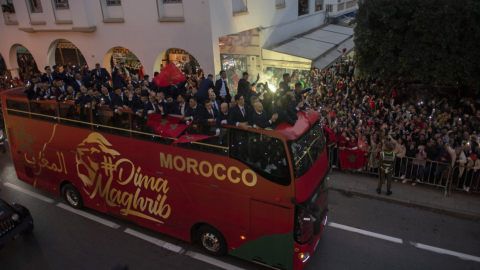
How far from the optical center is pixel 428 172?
946cm

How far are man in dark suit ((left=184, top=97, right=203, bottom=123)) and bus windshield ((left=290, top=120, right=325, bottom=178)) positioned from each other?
7.10 feet

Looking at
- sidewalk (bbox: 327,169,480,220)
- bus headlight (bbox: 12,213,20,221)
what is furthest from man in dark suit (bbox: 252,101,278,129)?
bus headlight (bbox: 12,213,20,221)

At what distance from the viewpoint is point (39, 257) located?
7492 mm

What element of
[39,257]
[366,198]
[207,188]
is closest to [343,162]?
[366,198]

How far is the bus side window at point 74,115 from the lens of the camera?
8.03 m

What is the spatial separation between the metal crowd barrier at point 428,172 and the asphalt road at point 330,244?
53.0 inches

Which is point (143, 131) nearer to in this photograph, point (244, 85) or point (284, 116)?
point (284, 116)

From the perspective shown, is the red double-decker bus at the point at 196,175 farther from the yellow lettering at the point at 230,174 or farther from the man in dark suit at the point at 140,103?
the man in dark suit at the point at 140,103

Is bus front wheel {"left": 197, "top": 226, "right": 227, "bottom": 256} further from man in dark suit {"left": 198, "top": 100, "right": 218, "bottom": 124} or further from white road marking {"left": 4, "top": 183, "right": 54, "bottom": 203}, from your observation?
white road marking {"left": 4, "top": 183, "right": 54, "bottom": 203}

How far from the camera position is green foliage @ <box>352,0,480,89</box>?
12383 mm

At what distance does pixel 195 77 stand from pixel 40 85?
1032 cm

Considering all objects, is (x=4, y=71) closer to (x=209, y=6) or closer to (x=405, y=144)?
(x=209, y=6)

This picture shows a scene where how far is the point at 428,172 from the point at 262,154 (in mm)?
6535

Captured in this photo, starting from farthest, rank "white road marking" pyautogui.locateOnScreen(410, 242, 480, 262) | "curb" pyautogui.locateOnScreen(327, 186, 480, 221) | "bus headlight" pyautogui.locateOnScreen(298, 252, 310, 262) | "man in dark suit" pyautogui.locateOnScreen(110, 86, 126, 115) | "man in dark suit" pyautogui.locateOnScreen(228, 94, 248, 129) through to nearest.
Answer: "curb" pyautogui.locateOnScreen(327, 186, 480, 221), "man in dark suit" pyautogui.locateOnScreen(110, 86, 126, 115), "white road marking" pyautogui.locateOnScreen(410, 242, 480, 262), "bus headlight" pyautogui.locateOnScreen(298, 252, 310, 262), "man in dark suit" pyautogui.locateOnScreen(228, 94, 248, 129)
